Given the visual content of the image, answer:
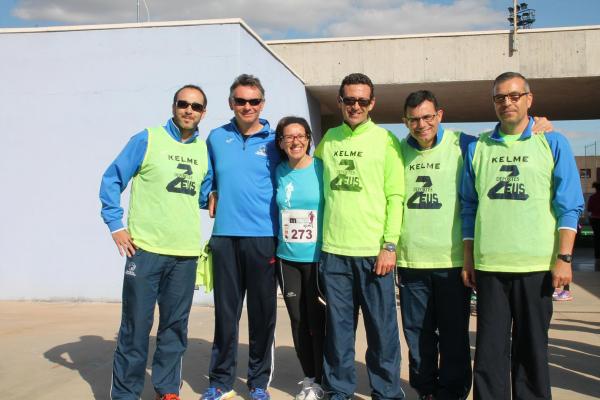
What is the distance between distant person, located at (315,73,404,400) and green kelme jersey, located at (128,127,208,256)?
87 centimetres

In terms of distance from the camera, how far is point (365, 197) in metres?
3.58

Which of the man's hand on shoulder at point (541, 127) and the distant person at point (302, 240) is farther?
the distant person at point (302, 240)

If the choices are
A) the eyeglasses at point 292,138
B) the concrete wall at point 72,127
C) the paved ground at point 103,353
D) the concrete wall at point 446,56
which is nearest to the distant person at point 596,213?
the concrete wall at point 446,56

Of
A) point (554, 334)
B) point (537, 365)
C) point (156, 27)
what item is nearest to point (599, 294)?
point (554, 334)

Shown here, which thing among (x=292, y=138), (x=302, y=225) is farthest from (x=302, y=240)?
(x=292, y=138)

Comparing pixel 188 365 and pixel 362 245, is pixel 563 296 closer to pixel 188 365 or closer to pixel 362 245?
pixel 188 365

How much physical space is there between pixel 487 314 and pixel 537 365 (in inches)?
14.1

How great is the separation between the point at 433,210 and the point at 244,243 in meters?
1.19

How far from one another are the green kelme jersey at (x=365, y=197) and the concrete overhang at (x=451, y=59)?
8.69 meters

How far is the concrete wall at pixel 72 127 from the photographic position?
7570 mm

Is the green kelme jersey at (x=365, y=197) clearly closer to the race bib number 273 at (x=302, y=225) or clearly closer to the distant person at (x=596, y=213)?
the race bib number 273 at (x=302, y=225)

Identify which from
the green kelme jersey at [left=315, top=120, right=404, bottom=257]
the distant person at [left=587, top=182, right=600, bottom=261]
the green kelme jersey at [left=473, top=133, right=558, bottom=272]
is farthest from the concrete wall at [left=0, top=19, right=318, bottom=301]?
the distant person at [left=587, top=182, right=600, bottom=261]

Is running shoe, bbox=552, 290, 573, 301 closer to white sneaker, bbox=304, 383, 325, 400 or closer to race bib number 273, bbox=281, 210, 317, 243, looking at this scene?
white sneaker, bbox=304, 383, 325, 400

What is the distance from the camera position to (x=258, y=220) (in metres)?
3.83
